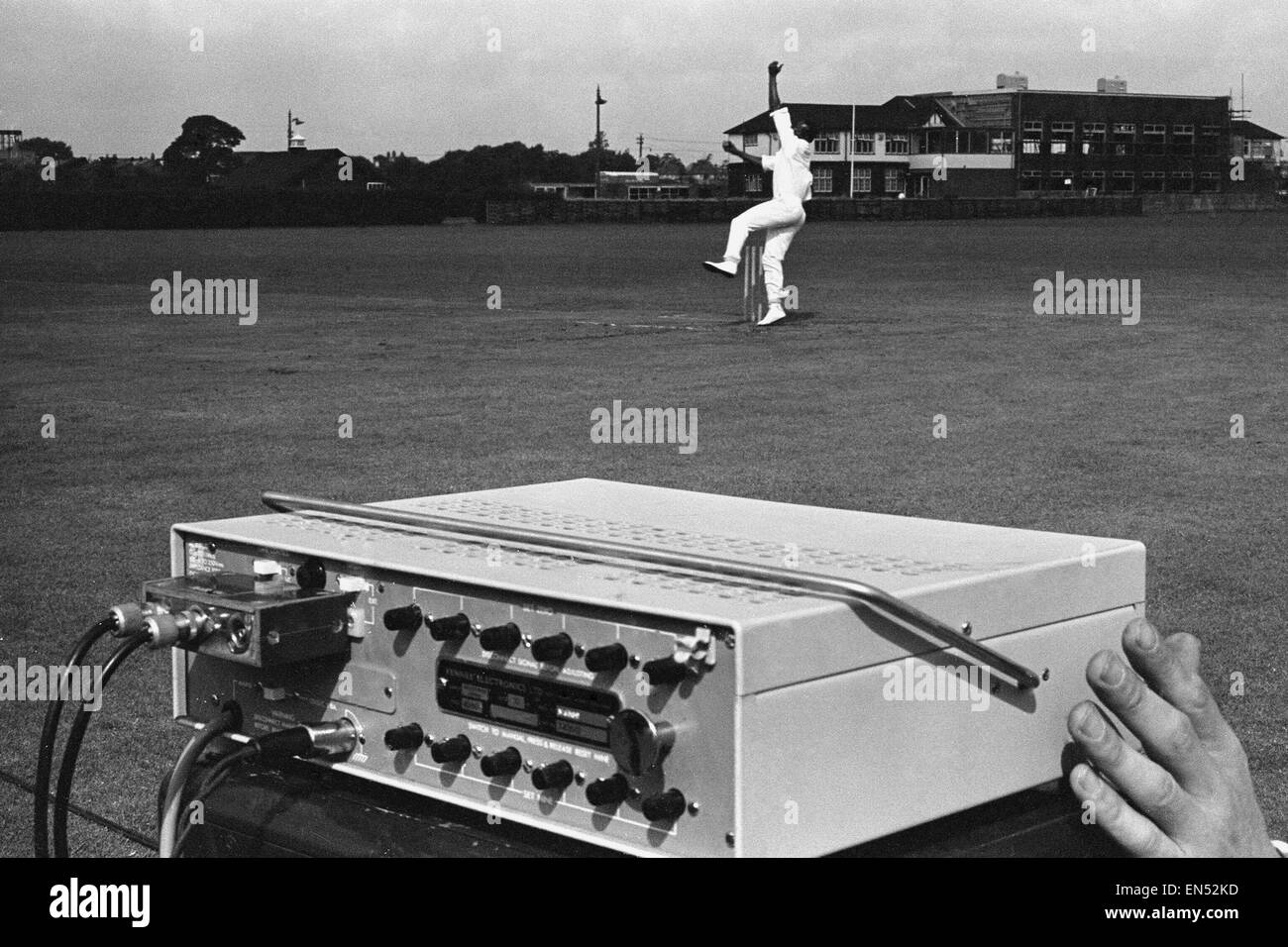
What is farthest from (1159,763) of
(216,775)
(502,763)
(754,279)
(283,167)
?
(283,167)

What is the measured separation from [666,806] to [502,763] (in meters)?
0.25

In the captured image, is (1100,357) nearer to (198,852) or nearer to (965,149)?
(198,852)

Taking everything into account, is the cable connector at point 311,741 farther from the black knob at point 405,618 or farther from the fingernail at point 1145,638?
the fingernail at point 1145,638

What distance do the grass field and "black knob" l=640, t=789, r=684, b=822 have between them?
2.67m

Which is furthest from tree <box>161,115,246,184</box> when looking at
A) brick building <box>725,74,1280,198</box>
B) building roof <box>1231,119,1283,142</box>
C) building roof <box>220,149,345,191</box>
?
building roof <box>1231,119,1283,142</box>

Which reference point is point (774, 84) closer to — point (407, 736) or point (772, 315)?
point (772, 315)

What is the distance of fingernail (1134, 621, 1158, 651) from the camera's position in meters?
1.88

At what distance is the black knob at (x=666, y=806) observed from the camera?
171 centimetres

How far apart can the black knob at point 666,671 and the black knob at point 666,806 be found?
0.36 ft

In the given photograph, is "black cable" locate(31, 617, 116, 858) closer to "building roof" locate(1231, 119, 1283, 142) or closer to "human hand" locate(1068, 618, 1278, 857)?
"human hand" locate(1068, 618, 1278, 857)

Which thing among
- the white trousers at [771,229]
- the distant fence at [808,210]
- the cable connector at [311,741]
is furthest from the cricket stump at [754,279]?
the distant fence at [808,210]

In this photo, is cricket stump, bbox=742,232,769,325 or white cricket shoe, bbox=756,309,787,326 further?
cricket stump, bbox=742,232,769,325

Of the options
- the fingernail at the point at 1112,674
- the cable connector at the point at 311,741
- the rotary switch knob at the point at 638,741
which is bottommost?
the cable connector at the point at 311,741
